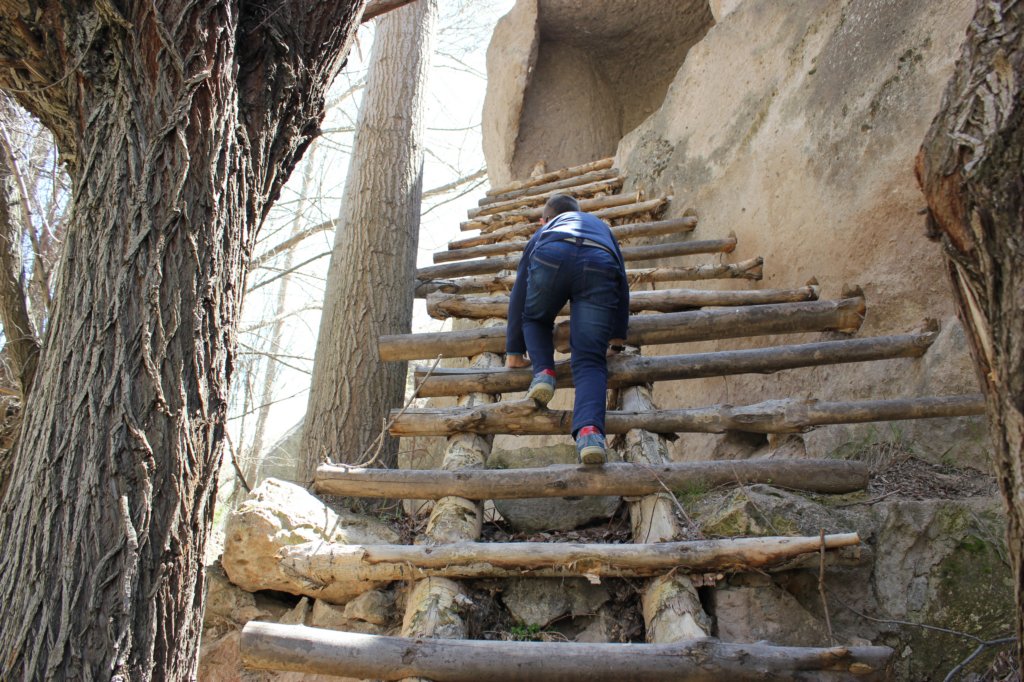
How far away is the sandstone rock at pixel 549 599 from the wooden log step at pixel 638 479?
1.31ft

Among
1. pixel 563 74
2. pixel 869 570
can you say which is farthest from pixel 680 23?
pixel 869 570

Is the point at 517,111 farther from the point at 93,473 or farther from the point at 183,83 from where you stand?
the point at 93,473

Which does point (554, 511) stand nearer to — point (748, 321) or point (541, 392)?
point (541, 392)

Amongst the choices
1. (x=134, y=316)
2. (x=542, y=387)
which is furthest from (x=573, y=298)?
(x=134, y=316)

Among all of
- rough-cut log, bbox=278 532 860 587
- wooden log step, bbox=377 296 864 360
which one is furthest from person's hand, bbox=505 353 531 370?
rough-cut log, bbox=278 532 860 587

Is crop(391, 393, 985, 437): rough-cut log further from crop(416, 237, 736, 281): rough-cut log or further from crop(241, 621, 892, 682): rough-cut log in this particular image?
crop(416, 237, 736, 281): rough-cut log

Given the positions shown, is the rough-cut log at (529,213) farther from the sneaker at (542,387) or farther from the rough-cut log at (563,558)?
the rough-cut log at (563,558)

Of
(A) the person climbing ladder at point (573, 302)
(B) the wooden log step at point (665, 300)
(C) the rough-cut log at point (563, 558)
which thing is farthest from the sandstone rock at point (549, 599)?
(B) the wooden log step at point (665, 300)

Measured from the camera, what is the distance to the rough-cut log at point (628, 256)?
5.43 metres

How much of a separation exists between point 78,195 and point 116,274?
0.33 metres

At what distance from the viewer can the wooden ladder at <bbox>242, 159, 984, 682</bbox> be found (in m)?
2.25

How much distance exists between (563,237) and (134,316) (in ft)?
6.54

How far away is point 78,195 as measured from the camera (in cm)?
239

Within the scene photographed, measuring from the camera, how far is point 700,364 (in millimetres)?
3904
